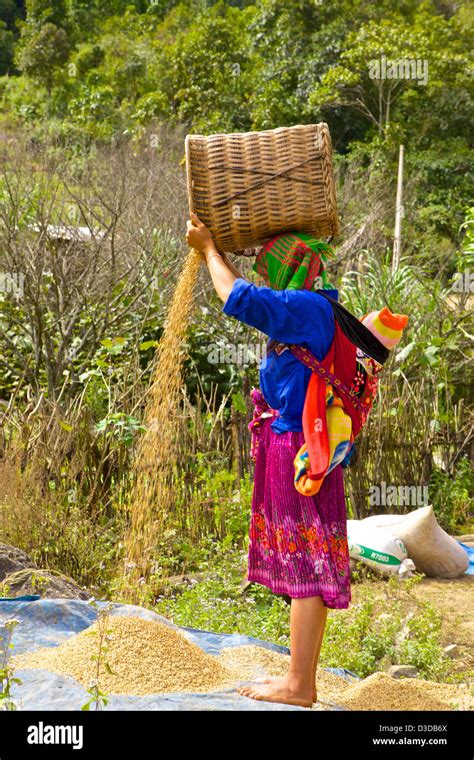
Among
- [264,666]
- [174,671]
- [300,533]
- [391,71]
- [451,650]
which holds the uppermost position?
[391,71]

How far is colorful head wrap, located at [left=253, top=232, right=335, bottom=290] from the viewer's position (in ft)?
8.83

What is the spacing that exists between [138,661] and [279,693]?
17.9 inches

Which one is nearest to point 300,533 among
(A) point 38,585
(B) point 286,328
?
(B) point 286,328

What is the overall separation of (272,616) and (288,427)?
1.28 metres

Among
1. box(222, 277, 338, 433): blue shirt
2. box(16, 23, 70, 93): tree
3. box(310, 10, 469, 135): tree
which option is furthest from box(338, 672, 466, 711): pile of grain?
box(16, 23, 70, 93): tree

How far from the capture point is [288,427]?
2723mm

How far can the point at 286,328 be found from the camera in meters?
2.60

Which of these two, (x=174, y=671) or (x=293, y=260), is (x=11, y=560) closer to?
(x=174, y=671)

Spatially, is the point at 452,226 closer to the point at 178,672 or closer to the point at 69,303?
the point at 69,303

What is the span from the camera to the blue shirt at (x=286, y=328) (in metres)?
2.57

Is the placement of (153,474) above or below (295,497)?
below

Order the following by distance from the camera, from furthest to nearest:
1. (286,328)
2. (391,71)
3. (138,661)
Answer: (391,71) < (138,661) < (286,328)

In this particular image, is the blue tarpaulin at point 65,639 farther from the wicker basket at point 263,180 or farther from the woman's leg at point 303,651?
the wicker basket at point 263,180

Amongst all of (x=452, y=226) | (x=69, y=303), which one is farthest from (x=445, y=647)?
(x=452, y=226)
